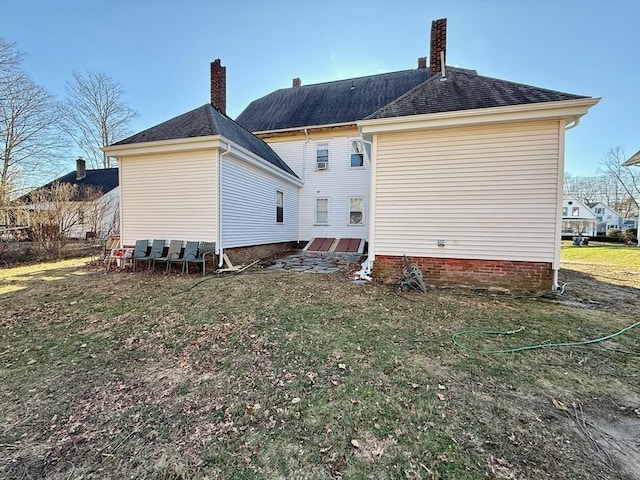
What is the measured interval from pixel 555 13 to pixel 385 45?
685 cm

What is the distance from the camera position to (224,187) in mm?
8305

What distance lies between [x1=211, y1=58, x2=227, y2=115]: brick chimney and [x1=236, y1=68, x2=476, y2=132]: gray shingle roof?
2940 mm

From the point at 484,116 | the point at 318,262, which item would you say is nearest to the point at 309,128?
the point at 318,262

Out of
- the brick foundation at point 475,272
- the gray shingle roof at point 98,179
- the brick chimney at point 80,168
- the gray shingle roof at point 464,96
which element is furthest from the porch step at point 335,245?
the brick chimney at point 80,168

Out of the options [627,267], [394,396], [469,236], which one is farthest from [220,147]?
[627,267]

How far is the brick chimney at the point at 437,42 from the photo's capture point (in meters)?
10.1

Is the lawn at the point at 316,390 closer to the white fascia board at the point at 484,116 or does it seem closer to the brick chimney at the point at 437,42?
the white fascia board at the point at 484,116

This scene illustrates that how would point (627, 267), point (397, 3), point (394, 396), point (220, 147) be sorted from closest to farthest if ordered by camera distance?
point (394, 396), point (220, 147), point (627, 267), point (397, 3)

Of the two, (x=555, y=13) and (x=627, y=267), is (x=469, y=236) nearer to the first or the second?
(x=627, y=267)

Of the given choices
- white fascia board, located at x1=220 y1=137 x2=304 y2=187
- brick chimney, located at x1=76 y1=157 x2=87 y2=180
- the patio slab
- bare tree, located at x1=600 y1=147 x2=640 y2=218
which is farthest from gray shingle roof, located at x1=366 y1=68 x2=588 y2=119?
bare tree, located at x1=600 y1=147 x2=640 y2=218

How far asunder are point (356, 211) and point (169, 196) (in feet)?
26.5

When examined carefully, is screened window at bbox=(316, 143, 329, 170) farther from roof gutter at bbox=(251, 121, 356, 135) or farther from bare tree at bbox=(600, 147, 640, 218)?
bare tree at bbox=(600, 147, 640, 218)

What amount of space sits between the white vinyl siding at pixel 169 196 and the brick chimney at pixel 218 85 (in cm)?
502

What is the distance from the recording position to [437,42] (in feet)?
34.1
